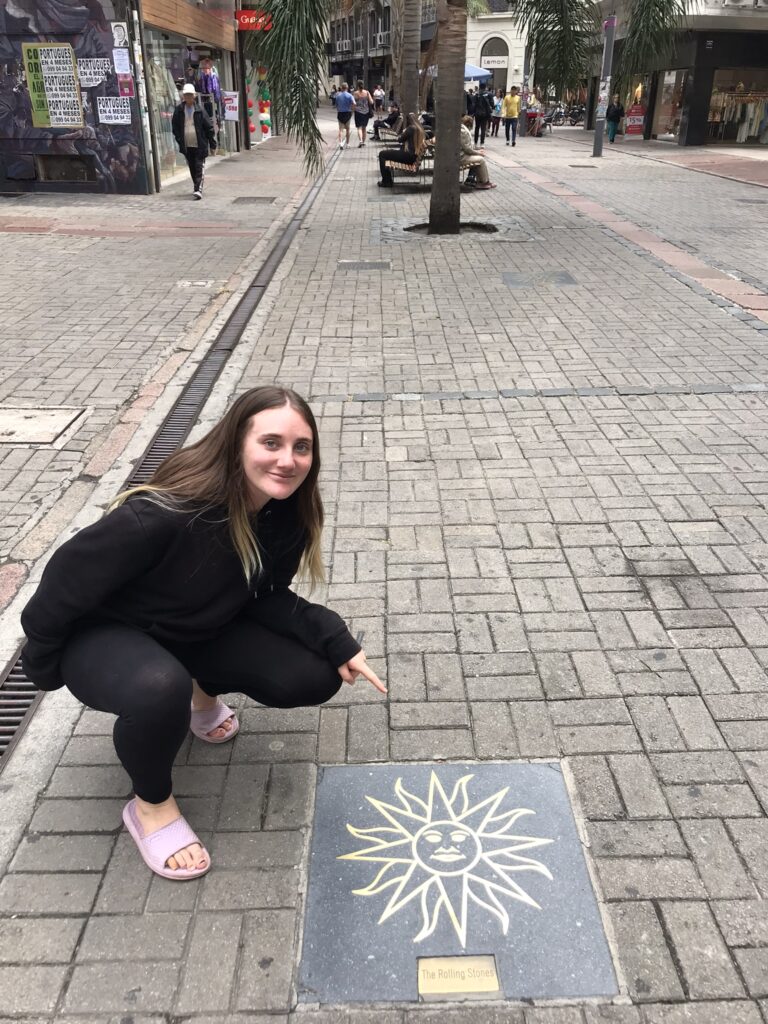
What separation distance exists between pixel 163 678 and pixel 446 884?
993 mm

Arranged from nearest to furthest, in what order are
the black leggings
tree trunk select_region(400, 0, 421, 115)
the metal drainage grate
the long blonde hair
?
1. the black leggings
2. the long blonde hair
3. the metal drainage grate
4. tree trunk select_region(400, 0, 421, 115)

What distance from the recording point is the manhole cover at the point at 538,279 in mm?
9250

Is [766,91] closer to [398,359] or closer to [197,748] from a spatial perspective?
[398,359]

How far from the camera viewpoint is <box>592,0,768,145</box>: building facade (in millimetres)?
26016

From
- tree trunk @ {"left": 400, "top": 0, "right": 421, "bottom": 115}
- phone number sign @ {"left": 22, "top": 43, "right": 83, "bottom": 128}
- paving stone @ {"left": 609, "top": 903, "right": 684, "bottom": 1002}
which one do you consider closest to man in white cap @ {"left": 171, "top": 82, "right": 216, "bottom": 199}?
phone number sign @ {"left": 22, "top": 43, "right": 83, "bottom": 128}

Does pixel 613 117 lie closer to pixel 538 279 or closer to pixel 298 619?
pixel 538 279

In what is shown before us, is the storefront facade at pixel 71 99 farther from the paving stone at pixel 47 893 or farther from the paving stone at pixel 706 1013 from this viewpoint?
the paving stone at pixel 706 1013

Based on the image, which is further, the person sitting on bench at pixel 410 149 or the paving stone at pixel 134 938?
the person sitting on bench at pixel 410 149

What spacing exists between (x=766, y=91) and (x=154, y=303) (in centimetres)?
2774

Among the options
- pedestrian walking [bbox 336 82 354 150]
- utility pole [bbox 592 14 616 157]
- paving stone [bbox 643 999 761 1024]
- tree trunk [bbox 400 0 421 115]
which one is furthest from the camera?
pedestrian walking [bbox 336 82 354 150]

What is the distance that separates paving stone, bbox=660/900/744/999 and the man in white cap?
48.4 ft

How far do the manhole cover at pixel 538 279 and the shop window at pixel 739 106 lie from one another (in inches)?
907

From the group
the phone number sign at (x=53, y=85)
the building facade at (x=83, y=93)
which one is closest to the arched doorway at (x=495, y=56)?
the building facade at (x=83, y=93)

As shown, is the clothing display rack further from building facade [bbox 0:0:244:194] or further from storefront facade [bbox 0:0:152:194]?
storefront facade [bbox 0:0:152:194]
